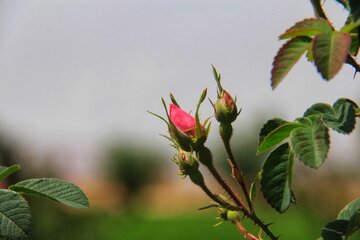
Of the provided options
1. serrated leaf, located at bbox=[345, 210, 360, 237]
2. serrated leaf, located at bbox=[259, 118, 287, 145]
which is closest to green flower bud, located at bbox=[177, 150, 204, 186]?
serrated leaf, located at bbox=[259, 118, 287, 145]

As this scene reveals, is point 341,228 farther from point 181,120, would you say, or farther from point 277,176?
point 181,120

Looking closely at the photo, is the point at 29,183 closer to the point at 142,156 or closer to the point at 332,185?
the point at 332,185

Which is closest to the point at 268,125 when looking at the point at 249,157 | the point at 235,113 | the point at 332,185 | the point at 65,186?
the point at 235,113

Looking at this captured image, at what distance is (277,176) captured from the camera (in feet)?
2.73

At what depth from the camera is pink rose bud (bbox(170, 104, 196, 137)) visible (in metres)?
0.96

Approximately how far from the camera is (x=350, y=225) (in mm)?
817

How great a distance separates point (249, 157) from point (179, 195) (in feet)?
22.2

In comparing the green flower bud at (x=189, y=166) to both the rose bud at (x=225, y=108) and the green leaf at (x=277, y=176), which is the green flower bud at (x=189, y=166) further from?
the green leaf at (x=277, y=176)

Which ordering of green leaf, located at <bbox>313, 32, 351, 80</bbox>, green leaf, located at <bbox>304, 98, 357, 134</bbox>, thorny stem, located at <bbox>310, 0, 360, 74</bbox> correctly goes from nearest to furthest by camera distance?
green leaf, located at <bbox>313, 32, 351, 80</bbox> < green leaf, located at <bbox>304, 98, 357, 134</bbox> < thorny stem, located at <bbox>310, 0, 360, 74</bbox>

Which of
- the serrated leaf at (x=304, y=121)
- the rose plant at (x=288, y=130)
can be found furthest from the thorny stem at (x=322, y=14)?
the serrated leaf at (x=304, y=121)

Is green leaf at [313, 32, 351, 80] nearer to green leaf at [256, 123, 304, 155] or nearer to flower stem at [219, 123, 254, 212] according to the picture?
green leaf at [256, 123, 304, 155]

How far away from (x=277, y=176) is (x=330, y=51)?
0.20 meters

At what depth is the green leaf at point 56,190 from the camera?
3.01ft

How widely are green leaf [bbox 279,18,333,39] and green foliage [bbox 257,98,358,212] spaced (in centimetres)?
10
